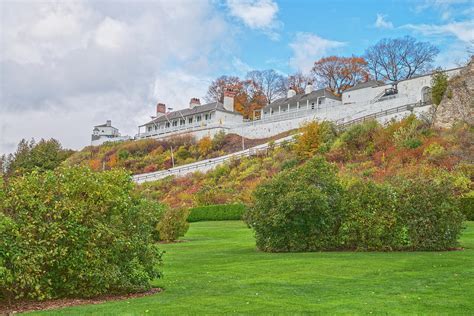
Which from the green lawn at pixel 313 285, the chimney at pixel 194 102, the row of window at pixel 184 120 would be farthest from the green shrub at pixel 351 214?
the chimney at pixel 194 102

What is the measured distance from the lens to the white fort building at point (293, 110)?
53.8 metres

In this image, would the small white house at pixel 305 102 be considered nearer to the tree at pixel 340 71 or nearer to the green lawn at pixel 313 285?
the tree at pixel 340 71

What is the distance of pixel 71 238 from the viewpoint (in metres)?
9.95

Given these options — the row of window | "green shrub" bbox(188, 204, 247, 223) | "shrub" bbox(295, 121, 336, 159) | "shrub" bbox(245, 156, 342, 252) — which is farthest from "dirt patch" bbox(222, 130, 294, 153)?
"shrub" bbox(245, 156, 342, 252)

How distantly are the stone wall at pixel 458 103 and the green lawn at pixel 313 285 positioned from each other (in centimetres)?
3066

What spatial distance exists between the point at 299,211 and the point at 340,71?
67838mm

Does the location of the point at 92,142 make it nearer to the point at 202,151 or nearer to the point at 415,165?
the point at 202,151

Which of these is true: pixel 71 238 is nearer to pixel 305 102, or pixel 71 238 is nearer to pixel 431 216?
pixel 431 216

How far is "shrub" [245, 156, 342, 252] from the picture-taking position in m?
17.4

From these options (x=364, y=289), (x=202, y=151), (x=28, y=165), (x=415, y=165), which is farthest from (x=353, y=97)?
(x=364, y=289)

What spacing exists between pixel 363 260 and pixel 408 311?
611cm

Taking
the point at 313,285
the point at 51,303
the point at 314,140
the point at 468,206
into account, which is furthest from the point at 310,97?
the point at 51,303

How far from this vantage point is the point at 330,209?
17.6 m

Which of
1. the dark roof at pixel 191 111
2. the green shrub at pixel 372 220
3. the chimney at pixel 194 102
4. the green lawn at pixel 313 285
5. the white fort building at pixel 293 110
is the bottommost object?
the green lawn at pixel 313 285
